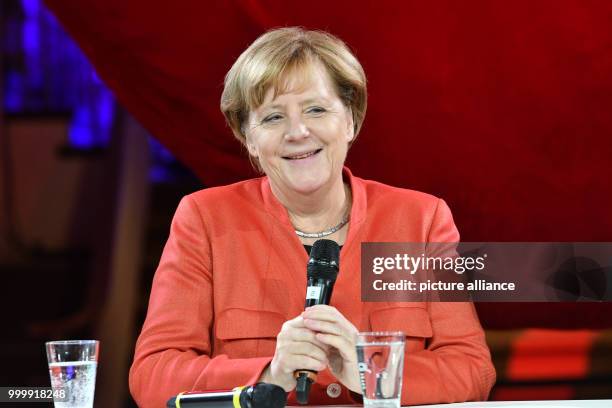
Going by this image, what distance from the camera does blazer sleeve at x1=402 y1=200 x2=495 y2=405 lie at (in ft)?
6.48

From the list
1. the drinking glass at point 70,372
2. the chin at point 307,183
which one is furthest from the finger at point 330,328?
the chin at point 307,183

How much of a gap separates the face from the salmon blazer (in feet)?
0.42

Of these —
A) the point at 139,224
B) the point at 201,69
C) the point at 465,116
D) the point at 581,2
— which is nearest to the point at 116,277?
the point at 139,224

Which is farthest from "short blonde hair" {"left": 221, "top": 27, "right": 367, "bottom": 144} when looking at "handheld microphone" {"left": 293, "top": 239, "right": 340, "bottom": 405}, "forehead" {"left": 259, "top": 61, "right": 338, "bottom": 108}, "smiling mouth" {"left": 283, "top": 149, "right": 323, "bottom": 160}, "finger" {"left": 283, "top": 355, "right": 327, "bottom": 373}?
"finger" {"left": 283, "top": 355, "right": 327, "bottom": 373}

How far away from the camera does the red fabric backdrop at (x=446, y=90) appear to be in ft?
8.98

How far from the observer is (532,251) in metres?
2.80

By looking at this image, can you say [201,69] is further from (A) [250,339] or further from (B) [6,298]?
(B) [6,298]

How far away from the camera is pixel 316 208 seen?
7.53ft

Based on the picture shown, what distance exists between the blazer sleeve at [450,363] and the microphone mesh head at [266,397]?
20.4 inches

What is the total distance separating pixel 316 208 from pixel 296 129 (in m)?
0.23

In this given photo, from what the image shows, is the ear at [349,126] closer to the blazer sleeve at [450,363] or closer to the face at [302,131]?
the face at [302,131]

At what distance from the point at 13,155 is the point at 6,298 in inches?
39.9

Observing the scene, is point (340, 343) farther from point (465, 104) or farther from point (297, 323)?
point (465, 104)

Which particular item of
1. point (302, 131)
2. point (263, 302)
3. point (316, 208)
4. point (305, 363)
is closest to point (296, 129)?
point (302, 131)
